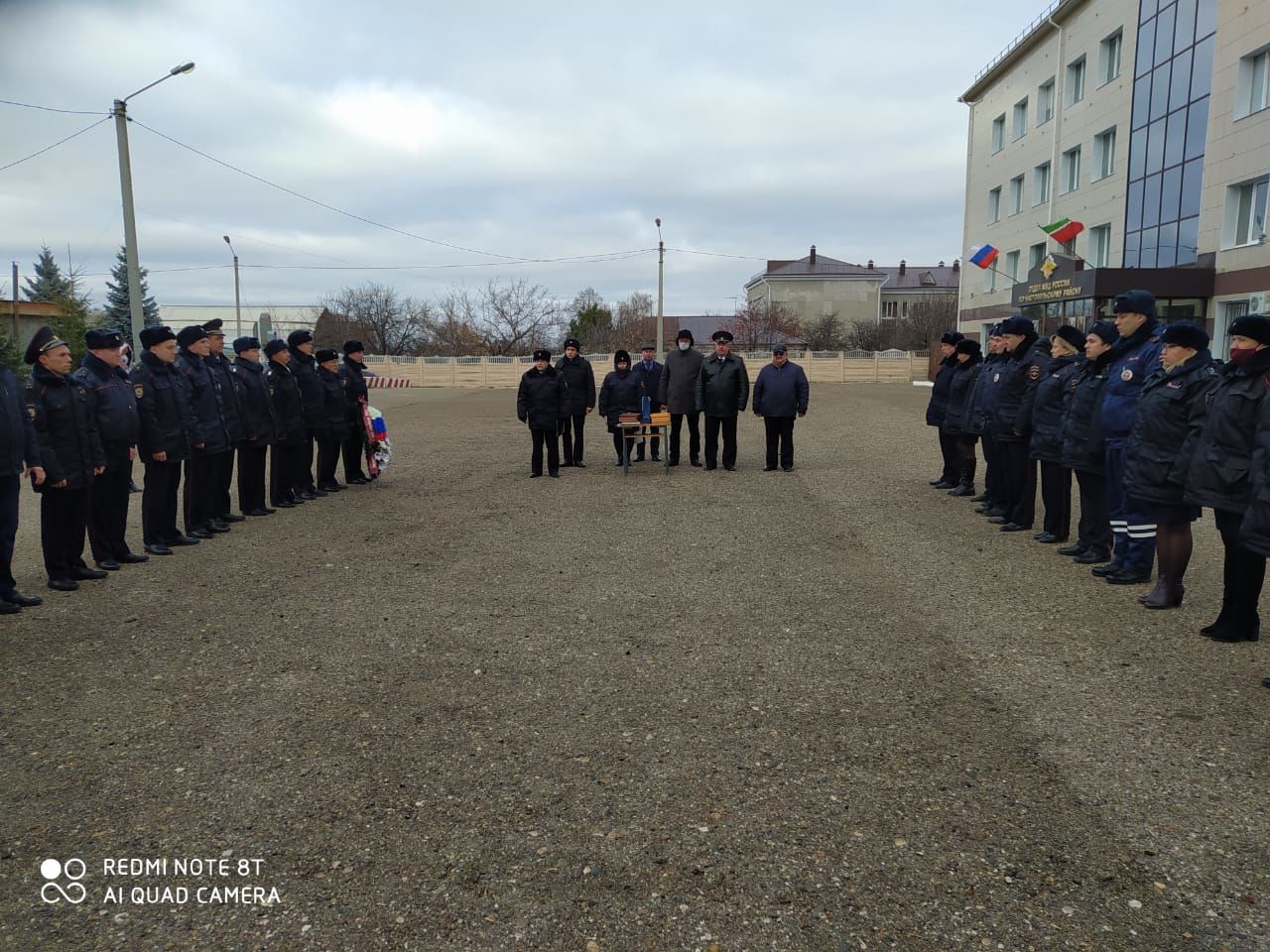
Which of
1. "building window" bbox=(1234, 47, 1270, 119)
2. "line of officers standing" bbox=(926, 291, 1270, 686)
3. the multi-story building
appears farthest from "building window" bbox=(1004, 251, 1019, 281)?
"line of officers standing" bbox=(926, 291, 1270, 686)

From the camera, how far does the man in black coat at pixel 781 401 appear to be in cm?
1238

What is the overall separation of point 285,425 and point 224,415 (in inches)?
52.1

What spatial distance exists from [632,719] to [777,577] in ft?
9.43

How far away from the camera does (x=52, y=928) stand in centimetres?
272

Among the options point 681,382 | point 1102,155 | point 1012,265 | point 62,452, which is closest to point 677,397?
point 681,382

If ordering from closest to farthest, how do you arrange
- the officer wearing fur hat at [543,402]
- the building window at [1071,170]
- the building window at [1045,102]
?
the officer wearing fur hat at [543,402] → the building window at [1071,170] → the building window at [1045,102]

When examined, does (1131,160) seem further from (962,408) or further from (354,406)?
(354,406)

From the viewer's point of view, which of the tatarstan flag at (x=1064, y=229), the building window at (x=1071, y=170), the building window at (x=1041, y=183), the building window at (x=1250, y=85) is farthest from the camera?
the building window at (x=1041, y=183)

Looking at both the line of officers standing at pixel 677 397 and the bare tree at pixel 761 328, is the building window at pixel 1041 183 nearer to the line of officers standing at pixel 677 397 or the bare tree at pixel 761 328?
the line of officers standing at pixel 677 397

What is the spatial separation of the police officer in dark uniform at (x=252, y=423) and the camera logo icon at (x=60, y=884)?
6.80 metres

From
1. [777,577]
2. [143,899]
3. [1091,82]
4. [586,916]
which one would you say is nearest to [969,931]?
[586,916]

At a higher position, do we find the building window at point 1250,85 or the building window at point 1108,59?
the building window at point 1108,59

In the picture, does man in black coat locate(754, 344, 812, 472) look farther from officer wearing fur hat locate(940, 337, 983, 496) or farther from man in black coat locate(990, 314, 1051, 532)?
man in black coat locate(990, 314, 1051, 532)

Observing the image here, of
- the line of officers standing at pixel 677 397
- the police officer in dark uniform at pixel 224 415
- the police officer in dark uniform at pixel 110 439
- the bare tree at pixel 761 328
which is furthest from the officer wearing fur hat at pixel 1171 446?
the bare tree at pixel 761 328
